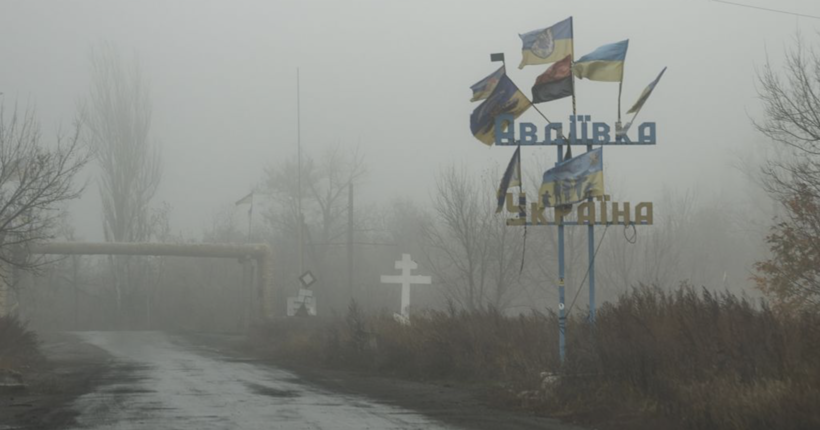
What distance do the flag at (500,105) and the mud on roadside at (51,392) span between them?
28.9ft

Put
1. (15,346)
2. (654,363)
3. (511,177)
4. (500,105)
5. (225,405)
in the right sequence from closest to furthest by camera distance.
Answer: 1. (654,363)
2. (225,405)
3. (500,105)
4. (511,177)
5. (15,346)

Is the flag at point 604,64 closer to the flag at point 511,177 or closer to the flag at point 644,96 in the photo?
the flag at point 644,96

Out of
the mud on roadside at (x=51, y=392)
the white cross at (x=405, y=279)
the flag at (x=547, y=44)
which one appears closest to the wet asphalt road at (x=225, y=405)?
the mud on roadside at (x=51, y=392)

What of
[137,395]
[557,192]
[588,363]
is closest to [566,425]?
[588,363]

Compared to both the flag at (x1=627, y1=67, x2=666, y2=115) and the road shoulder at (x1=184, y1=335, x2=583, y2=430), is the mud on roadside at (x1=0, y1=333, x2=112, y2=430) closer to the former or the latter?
the road shoulder at (x1=184, y1=335, x2=583, y2=430)

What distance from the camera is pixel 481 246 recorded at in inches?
1334

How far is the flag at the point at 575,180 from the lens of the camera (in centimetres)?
1597

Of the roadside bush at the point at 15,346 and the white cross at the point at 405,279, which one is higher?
the white cross at the point at 405,279

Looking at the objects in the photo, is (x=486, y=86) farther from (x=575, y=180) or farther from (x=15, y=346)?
(x=15, y=346)

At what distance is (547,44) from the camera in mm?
17031

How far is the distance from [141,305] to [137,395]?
6341cm

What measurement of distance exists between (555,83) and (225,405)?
8161mm

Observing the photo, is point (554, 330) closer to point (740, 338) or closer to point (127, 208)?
point (740, 338)

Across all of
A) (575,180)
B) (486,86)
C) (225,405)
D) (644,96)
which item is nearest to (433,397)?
(225,405)
